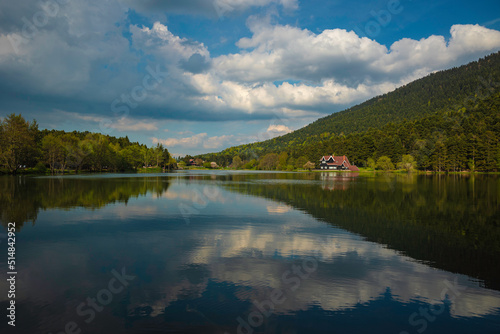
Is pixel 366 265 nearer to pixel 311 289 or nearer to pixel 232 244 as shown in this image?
pixel 311 289

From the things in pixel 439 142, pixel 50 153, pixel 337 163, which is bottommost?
pixel 337 163

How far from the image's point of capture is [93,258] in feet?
33.7

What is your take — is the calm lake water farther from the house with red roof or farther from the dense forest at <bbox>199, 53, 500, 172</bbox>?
the house with red roof

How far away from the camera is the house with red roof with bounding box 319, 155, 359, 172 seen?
439 feet

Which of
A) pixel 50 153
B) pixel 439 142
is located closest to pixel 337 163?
pixel 439 142

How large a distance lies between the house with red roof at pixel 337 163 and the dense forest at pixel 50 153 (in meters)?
87.2

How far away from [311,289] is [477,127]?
113 metres

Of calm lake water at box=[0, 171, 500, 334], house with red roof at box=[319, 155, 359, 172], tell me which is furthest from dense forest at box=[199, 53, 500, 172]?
calm lake water at box=[0, 171, 500, 334]

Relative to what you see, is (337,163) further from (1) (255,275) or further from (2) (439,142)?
(1) (255,275)

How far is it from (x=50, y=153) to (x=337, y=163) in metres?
109

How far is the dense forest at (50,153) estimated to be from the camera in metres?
74.6

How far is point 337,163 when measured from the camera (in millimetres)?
135250

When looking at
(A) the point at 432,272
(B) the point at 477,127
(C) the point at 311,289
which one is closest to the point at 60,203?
(C) the point at 311,289

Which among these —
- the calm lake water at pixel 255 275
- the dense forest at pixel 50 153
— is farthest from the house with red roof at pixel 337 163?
the calm lake water at pixel 255 275
